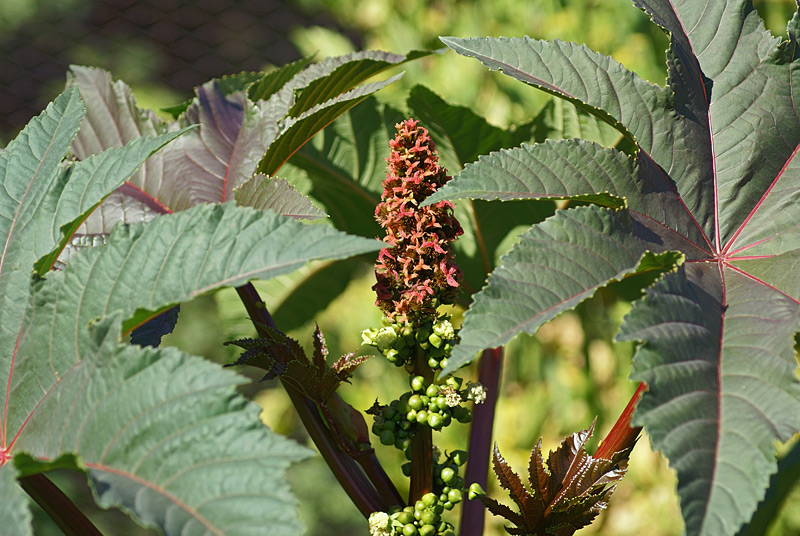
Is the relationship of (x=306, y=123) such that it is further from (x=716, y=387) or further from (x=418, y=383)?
(x=716, y=387)

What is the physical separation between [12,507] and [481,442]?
37cm

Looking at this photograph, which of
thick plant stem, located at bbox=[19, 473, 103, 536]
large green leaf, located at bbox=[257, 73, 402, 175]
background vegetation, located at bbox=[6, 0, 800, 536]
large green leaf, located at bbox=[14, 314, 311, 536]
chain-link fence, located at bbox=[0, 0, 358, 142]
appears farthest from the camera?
chain-link fence, located at bbox=[0, 0, 358, 142]

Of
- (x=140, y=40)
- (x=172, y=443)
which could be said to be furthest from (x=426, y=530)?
(x=140, y=40)

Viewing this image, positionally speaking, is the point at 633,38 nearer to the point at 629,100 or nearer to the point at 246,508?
the point at 629,100

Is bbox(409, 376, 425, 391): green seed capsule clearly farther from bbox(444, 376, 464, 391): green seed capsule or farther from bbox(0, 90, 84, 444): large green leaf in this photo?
bbox(0, 90, 84, 444): large green leaf

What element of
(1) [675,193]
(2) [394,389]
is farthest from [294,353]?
(2) [394,389]

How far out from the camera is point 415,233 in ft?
1.61

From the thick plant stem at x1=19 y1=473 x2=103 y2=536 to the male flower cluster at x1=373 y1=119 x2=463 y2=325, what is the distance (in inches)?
9.8

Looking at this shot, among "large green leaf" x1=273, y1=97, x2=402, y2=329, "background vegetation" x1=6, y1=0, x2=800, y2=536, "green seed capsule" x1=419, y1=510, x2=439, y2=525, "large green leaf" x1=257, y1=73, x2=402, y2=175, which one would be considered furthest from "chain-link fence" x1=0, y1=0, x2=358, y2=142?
"green seed capsule" x1=419, y1=510, x2=439, y2=525

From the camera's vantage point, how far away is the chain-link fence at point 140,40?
4.32 meters

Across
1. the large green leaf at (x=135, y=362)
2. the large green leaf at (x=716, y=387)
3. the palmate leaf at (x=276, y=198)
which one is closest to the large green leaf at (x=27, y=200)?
the large green leaf at (x=135, y=362)

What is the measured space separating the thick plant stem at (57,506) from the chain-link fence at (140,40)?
4.04 meters

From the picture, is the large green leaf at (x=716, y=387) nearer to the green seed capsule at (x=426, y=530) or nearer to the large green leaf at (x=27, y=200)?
the green seed capsule at (x=426, y=530)

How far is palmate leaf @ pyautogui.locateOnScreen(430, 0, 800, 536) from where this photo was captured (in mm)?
386
